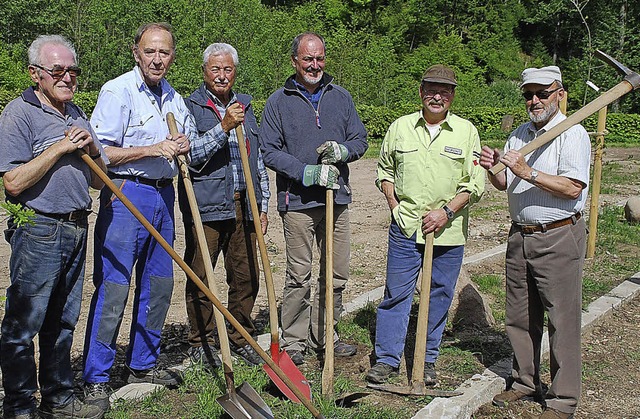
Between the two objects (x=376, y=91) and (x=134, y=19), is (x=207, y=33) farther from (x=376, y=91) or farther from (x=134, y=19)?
(x=376, y=91)

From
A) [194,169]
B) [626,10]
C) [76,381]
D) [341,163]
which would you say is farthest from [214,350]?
[626,10]

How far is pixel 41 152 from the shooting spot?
11.6 feet

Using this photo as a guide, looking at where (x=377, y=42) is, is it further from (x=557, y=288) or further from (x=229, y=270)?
(x=557, y=288)

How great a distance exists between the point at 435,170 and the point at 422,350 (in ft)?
3.88

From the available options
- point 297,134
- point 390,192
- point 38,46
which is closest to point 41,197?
point 38,46

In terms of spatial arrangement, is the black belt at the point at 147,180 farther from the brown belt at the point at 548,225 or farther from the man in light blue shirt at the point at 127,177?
the brown belt at the point at 548,225

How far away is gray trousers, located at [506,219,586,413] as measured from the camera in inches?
167

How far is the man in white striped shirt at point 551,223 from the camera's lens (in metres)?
4.11

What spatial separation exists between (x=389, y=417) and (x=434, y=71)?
219 cm

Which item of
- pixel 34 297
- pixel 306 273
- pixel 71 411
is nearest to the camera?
pixel 34 297

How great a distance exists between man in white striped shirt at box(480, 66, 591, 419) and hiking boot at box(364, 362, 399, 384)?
2.42ft

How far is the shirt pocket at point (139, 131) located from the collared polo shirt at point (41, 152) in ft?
1.43

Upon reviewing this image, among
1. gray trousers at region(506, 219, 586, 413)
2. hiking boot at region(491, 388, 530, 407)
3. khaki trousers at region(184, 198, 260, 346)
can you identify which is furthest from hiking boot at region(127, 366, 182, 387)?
gray trousers at region(506, 219, 586, 413)

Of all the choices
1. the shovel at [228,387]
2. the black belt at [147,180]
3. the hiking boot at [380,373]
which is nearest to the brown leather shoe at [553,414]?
the hiking boot at [380,373]
